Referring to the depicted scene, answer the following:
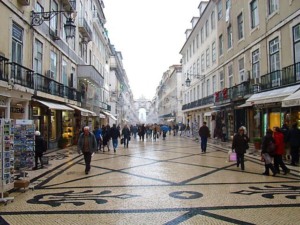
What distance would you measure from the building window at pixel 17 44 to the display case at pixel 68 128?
24.2ft

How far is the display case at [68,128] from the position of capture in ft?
67.6

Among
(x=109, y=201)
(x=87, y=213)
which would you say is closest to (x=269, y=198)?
(x=109, y=201)

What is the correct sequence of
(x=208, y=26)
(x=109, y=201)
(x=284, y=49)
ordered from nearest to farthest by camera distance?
(x=109, y=201) < (x=284, y=49) < (x=208, y=26)

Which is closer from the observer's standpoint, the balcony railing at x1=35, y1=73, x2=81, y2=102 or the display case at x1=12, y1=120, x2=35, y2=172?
the display case at x1=12, y1=120, x2=35, y2=172

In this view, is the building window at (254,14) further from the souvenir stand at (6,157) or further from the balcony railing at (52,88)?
the souvenir stand at (6,157)

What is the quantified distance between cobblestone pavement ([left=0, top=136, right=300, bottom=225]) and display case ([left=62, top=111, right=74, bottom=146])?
1064cm

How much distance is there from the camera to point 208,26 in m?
32.0

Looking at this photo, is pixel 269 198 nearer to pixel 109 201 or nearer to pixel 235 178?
pixel 235 178

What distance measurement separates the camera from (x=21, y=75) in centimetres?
1319

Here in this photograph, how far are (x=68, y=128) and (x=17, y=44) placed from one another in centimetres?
897

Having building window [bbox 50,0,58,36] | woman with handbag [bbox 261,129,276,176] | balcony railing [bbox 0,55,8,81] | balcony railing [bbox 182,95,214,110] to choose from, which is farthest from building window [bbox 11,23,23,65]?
balcony railing [bbox 182,95,214,110]

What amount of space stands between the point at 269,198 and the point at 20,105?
1141 centimetres

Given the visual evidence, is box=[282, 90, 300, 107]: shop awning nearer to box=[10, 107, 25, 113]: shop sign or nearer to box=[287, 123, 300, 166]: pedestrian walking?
box=[287, 123, 300, 166]: pedestrian walking

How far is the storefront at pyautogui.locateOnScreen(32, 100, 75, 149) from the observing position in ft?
50.8
